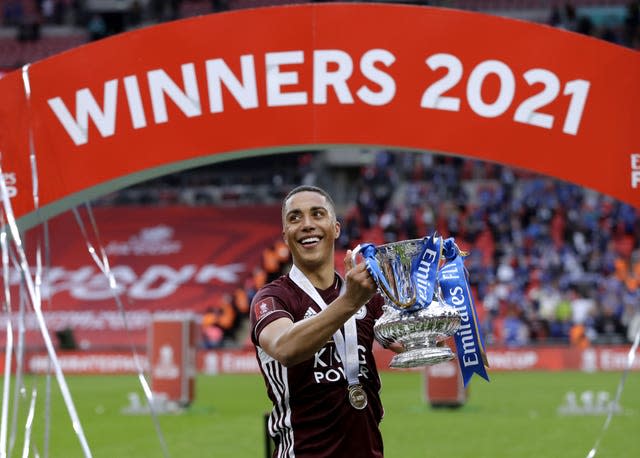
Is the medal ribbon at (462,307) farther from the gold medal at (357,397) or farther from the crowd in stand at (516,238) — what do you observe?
the crowd in stand at (516,238)

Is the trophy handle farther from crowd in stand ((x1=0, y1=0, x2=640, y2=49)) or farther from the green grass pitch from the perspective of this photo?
crowd in stand ((x1=0, y1=0, x2=640, y2=49))

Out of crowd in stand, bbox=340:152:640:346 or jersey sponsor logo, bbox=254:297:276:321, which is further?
crowd in stand, bbox=340:152:640:346

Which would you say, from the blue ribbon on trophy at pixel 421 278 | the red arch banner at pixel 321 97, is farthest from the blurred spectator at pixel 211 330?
the blue ribbon on trophy at pixel 421 278

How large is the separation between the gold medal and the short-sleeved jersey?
2cm

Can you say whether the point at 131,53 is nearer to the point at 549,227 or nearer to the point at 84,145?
the point at 84,145

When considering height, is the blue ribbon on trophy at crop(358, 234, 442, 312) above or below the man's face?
below

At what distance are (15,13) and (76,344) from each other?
15561 millimetres

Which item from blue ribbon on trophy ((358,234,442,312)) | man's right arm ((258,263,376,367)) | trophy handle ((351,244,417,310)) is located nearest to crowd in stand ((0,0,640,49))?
blue ribbon on trophy ((358,234,442,312))

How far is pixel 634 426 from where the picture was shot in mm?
15367

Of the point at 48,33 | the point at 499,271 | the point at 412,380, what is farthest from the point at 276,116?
the point at 48,33

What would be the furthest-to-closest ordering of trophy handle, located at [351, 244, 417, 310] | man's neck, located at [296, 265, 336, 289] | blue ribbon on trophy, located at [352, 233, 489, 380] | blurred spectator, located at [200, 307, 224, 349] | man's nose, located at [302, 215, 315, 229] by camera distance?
1. blurred spectator, located at [200, 307, 224, 349]
2. man's neck, located at [296, 265, 336, 289]
3. man's nose, located at [302, 215, 315, 229]
4. blue ribbon on trophy, located at [352, 233, 489, 380]
5. trophy handle, located at [351, 244, 417, 310]

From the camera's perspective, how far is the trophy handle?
420cm

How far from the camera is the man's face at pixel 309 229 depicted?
15.8 ft

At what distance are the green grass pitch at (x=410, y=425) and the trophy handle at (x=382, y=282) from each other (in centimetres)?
663
